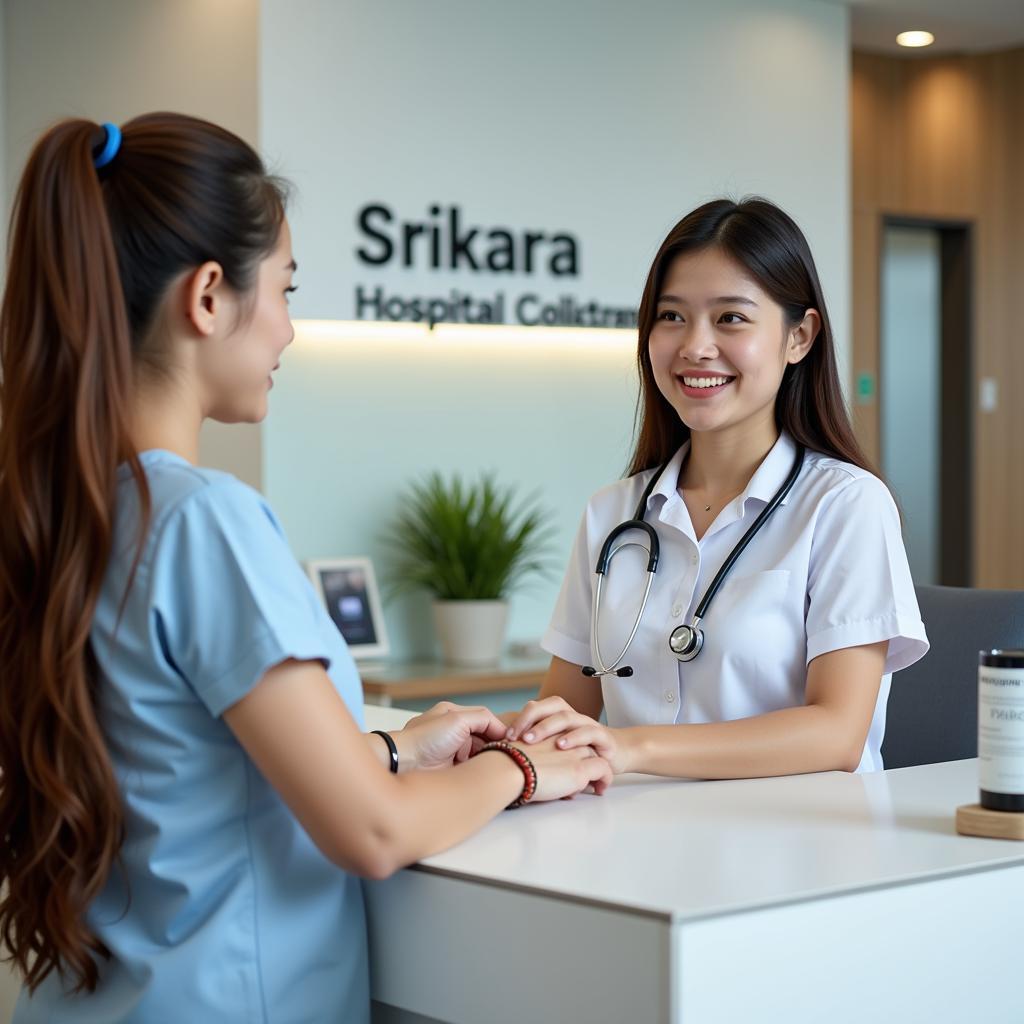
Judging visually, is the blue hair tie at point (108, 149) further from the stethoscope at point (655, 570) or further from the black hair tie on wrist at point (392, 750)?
the stethoscope at point (655, 570)

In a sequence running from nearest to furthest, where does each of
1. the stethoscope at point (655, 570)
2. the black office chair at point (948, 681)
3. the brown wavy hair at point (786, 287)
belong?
the stethoscope at point (655, 570)
the brown wavy hair at point (786, 287)
the black office chair at point (948, 681)

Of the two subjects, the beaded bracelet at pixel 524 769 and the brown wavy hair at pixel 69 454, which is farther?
the beaded bracelet at pixel 524 769

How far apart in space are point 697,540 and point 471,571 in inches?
107

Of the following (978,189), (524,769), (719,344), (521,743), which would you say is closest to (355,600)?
(719,344)

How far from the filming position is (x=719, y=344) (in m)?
2.25

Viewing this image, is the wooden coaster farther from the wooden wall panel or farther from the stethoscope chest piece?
the wooden wall panel

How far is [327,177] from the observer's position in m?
4.78

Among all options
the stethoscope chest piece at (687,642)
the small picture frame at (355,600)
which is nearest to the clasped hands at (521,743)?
the stethoscope chest piece at (687,642)

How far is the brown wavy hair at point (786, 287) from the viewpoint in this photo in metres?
2.26

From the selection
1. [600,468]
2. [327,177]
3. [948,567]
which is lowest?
[948,567]

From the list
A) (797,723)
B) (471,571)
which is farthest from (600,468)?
(797,723)

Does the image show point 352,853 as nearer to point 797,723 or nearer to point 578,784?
point 578,784

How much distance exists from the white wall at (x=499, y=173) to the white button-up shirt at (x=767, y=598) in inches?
105

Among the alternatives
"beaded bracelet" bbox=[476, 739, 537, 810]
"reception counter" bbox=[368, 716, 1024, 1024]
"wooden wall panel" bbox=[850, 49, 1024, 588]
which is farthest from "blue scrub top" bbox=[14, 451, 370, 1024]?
"wooden wall panel" bbox=[850, 49, 1024, 588]
